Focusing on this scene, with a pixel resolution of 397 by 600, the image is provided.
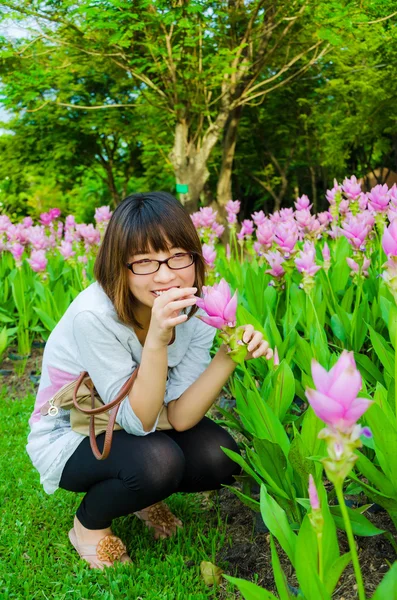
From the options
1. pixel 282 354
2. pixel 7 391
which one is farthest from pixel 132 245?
pixel 7 391

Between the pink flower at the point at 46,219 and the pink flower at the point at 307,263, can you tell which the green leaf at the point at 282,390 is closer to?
the pink flower at the point at 307,263

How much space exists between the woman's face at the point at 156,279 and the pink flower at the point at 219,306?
30 centimetres

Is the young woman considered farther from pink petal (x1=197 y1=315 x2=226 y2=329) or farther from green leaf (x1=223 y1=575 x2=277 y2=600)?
green leaf (x1=223 y1=575 x2=277 y2=600)

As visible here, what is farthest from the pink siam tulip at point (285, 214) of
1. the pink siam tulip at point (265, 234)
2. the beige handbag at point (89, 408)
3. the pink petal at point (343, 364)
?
the pink petal at point (343, 364)

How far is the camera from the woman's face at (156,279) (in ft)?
6.00

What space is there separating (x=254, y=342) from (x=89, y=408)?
606 millimetres

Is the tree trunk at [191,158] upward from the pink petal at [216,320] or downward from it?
downward

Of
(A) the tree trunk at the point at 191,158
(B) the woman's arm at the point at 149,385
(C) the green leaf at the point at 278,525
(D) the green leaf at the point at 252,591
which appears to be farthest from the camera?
(A) the tree trunk at the point at 191,158

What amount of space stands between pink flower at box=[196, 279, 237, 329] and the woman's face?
12.0 inches

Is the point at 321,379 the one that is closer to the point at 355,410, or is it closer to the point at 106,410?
the point at 355,410

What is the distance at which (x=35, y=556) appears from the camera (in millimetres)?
2008

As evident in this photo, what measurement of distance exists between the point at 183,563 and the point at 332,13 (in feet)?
25.1

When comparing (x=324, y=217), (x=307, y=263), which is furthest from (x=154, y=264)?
(x=324, y=217)

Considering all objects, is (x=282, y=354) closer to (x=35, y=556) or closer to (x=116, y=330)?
(x=116, y=330)
